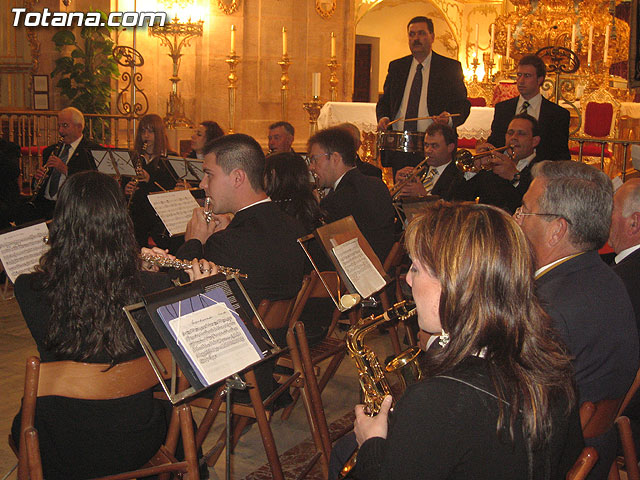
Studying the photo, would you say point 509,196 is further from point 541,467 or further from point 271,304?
point 541,467

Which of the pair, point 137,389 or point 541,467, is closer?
point 541,467

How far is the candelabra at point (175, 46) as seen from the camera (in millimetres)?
9695

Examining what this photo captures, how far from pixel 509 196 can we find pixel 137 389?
10.6 feet

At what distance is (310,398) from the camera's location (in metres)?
3.18

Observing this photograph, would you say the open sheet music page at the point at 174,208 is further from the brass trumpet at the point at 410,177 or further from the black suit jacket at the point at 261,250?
the brass trumpet at the point at 410,177

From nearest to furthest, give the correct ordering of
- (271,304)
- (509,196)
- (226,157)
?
(271,304) < (226,157) < (509,196)

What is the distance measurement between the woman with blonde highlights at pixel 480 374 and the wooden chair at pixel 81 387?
2.56ft

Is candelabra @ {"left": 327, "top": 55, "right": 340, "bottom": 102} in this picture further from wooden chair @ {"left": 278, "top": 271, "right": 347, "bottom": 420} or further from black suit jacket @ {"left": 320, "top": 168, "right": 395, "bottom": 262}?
wooden chair @ {"left": 278, "top": 271, "right": 347, "bottom": 420}

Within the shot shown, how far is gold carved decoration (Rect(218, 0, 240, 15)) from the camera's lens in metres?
10.7

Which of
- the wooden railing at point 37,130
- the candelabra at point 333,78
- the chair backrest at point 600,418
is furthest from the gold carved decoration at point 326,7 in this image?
the chair backrest at point 600,418

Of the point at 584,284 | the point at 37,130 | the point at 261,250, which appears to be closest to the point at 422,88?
the point at 261,250

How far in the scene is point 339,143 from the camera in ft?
15.4

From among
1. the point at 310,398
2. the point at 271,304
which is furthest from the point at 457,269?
the point at 310,398

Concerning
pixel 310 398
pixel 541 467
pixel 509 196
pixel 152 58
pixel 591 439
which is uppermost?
pixel 152 58
